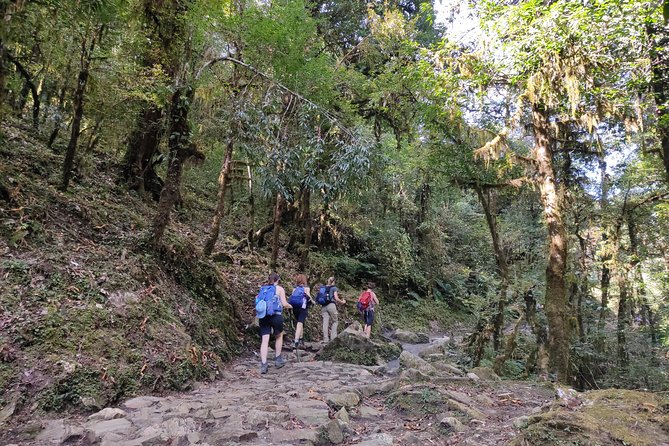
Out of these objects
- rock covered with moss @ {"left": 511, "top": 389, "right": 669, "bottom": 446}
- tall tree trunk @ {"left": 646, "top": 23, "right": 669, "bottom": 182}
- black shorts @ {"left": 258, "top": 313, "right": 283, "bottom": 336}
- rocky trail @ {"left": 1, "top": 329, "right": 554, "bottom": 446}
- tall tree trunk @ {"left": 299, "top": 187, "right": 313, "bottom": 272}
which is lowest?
rocky trail @ {"left": 1, "top": 329, "right": 554, "bottom": 446}

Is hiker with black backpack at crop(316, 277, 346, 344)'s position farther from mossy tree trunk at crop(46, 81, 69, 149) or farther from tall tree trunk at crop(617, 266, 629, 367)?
tall tree trunk at crop(617, 266, 629, 367)

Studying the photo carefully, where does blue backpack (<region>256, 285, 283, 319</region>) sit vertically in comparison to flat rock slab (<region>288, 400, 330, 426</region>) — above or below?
above

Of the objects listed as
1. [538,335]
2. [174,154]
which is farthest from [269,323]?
[538,335]

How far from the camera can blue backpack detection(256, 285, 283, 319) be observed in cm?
728

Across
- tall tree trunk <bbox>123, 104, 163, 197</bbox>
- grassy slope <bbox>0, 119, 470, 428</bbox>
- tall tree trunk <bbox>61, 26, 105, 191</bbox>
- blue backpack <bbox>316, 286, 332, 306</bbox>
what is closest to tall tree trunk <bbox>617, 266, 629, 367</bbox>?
blue backpack <bbox>316, 286, 332, 306</bbox>

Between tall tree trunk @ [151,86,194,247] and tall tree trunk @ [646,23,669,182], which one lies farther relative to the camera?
tall tree trunk @ [151,86,194,247]

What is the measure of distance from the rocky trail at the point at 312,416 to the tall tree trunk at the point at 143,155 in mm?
7484

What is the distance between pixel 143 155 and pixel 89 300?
7.12m

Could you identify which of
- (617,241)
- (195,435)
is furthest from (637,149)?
(195,435)

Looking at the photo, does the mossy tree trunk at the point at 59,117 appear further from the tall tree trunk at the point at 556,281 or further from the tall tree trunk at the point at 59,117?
the tall tree trunk at the point at 556,281

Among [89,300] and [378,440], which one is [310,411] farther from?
[89,300]

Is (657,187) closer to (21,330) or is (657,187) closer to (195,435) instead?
(195,435)

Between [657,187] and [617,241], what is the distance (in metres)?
3.52

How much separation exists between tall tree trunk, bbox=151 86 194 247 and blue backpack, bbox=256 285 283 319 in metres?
2.47
